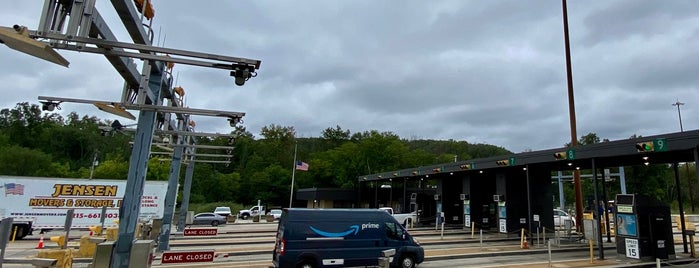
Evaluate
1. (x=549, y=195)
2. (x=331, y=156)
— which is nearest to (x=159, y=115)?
(x=549, y=195)

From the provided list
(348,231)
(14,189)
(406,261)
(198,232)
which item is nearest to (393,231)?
(406,261)

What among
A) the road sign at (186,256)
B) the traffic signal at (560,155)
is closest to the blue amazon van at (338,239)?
the road sign at (186,256)

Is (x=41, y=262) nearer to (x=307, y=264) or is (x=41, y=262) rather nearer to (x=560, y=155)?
(x=307, y=264)

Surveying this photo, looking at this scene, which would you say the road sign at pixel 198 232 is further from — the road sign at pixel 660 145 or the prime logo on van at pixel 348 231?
the road sign at pixel 660 145

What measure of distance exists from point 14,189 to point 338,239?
819 inches

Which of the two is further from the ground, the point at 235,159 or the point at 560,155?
the point at 235,159

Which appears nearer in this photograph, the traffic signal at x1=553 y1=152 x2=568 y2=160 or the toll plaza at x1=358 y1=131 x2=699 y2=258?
the toll plaza at x1=358 y1=131 x2=699 y2=258

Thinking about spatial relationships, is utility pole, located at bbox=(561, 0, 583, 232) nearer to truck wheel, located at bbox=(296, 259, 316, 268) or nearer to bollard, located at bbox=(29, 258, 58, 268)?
truck wheel, located at bbox=(296, 259, 316, 268)

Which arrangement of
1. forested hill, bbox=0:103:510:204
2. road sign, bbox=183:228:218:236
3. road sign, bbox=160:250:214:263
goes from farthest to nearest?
1. forested hill, bbox=0:103:510:204
2. road sign, bbox=183:228:218:236
3. road sign, bbox=160:250:214:263

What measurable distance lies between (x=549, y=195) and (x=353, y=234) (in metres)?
16.6

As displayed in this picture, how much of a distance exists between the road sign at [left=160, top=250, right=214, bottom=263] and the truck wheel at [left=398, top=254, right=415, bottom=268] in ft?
19.9

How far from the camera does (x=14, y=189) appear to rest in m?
21.8

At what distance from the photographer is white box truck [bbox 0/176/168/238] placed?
71.2 feet

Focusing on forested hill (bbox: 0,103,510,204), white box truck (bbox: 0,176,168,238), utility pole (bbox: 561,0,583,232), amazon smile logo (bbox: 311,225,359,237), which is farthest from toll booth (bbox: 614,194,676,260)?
forested hill (bbox: 0,103,510,204)
